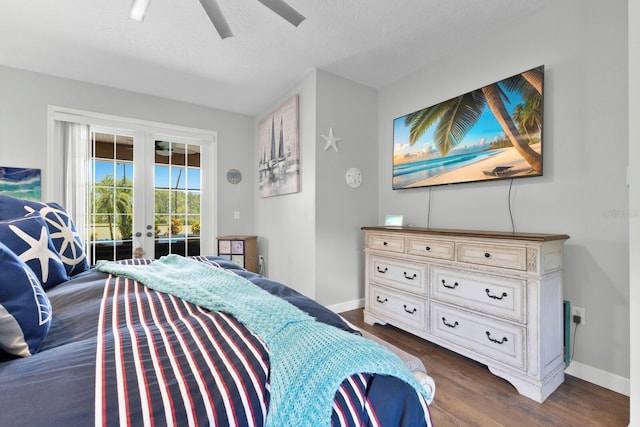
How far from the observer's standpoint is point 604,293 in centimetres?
178

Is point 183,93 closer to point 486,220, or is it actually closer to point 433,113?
point 433,113

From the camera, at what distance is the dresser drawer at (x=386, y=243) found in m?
2.49

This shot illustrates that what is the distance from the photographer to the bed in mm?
529

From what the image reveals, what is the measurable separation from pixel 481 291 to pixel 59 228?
2572 mm

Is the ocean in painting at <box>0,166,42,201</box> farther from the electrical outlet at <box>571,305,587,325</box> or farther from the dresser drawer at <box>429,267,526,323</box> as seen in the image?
the electrical outlet at <box>571,305,587,325</box>

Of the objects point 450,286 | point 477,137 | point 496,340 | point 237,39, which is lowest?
point 496,340

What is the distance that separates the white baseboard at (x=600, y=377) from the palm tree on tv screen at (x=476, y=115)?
133 centimetres

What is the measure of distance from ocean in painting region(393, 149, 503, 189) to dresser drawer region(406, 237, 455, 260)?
734mm

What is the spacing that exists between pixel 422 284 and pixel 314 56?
7.54 ft

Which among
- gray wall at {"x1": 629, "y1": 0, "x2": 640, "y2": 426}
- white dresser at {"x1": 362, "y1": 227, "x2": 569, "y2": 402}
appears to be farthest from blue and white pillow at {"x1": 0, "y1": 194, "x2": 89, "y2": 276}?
gray wall at {"x1": 629, "y1": 0, "x2": 640, "y2": 426}

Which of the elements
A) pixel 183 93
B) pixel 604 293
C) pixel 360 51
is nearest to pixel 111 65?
pixel 183 93

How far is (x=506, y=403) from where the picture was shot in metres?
1.64

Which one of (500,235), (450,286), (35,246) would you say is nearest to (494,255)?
(500,235)

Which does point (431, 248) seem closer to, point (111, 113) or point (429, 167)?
point (429, 167)
